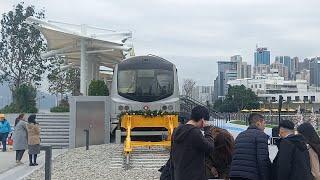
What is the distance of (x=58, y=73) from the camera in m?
49.2

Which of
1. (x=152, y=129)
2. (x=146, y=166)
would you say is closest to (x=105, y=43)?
(x=152, y=129)

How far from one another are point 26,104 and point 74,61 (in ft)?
34.3

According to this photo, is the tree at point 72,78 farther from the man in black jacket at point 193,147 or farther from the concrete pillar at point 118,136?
the man in black jacket at point 193,147

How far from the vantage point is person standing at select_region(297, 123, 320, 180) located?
6952 millimetres

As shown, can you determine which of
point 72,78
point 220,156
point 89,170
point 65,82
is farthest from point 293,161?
point 65,82

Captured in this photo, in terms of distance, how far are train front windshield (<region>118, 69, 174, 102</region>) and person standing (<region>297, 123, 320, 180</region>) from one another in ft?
49.6

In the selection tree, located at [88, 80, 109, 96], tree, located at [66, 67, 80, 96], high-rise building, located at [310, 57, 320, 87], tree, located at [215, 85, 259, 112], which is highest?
high-rise building, located at [310, 57, 320, 87]

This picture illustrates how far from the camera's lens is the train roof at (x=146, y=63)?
877 inches

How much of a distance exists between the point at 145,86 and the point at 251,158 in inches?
611

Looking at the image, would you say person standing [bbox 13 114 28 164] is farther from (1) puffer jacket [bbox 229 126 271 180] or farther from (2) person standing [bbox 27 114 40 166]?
(1) puffer jacket [bbox 229 126 271 180]

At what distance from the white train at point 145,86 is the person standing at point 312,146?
14.9 meters

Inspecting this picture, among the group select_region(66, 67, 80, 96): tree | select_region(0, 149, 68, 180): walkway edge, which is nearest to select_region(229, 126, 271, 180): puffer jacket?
select_region(0, 149, 68, 180): walkway edge

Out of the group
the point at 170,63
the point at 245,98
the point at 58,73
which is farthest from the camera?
the point at 245,98

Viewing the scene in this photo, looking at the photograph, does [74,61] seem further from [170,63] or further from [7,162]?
[7,162]
